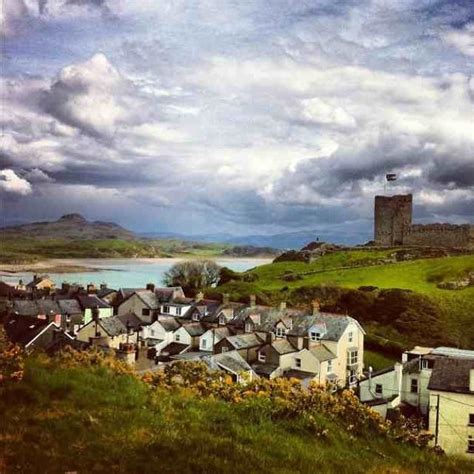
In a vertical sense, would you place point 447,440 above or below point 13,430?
below

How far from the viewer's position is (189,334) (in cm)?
2777

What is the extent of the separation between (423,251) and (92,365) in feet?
168

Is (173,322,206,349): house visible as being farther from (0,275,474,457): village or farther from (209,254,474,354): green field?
(209,254,474,354): green field

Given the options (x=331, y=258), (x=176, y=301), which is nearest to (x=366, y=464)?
(x=176, y=301)

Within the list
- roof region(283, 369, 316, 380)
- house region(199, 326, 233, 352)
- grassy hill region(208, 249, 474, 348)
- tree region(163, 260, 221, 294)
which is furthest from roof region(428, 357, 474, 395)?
tree region(163, 260, 221, 294)

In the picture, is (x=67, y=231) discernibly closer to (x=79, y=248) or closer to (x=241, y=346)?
(x=79, y=248)

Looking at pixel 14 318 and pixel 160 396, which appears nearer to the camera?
pixel 160 396

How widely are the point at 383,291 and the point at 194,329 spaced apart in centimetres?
1575

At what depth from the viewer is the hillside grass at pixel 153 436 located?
210 inches

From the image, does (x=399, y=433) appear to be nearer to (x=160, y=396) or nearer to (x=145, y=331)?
(x=160, y=396)

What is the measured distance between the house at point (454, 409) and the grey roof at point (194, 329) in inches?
552

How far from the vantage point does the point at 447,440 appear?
583 inches

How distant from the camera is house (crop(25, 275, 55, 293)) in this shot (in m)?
35.9

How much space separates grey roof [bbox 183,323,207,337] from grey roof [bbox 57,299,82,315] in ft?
22.0
